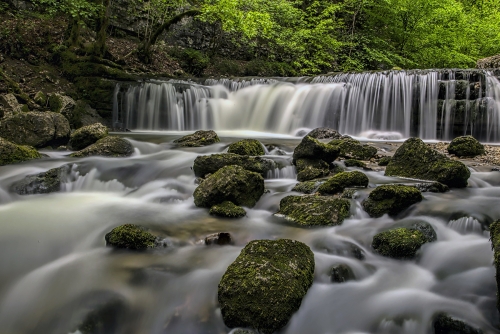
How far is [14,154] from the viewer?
7441mm

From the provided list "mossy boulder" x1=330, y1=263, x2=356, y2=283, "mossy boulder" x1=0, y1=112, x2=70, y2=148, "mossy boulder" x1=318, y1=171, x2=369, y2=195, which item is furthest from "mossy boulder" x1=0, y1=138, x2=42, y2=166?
"mossy boulder" x1=330, y1=263, x2=356, y2=283

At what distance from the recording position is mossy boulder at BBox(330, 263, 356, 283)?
3574 mm

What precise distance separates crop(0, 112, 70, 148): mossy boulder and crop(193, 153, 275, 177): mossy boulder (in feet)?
14.9

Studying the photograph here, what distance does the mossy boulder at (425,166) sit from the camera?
19.7 feet

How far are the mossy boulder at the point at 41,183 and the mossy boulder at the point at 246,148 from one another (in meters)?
3.39

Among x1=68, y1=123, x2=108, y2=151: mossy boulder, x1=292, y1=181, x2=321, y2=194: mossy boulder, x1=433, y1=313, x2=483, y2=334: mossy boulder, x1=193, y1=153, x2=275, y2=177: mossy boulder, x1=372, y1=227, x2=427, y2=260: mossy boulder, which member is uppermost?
x1=68, y1=123, x2=108, y2=151: mossy boulder

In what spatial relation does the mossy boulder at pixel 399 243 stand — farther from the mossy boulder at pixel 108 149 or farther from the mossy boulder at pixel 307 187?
the mossy boulder at pixel 108 149

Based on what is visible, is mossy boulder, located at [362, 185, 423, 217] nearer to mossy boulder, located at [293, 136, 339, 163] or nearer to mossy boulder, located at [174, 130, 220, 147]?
mossy boulder, located at [293, 136, 339, 163]

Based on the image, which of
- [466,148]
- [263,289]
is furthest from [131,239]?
[466,148]

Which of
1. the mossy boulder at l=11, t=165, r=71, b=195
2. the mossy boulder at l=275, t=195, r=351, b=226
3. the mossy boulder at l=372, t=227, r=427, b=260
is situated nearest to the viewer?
the mossy boulder at l=372, t=227, r=427, b=260

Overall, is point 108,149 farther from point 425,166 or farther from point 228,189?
point 425,166

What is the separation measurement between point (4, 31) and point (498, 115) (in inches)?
674

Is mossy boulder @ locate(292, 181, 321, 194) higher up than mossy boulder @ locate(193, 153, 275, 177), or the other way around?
mossy boulder @ locate(193, 153, 275, 177)

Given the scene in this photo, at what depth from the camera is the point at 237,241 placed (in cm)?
438
